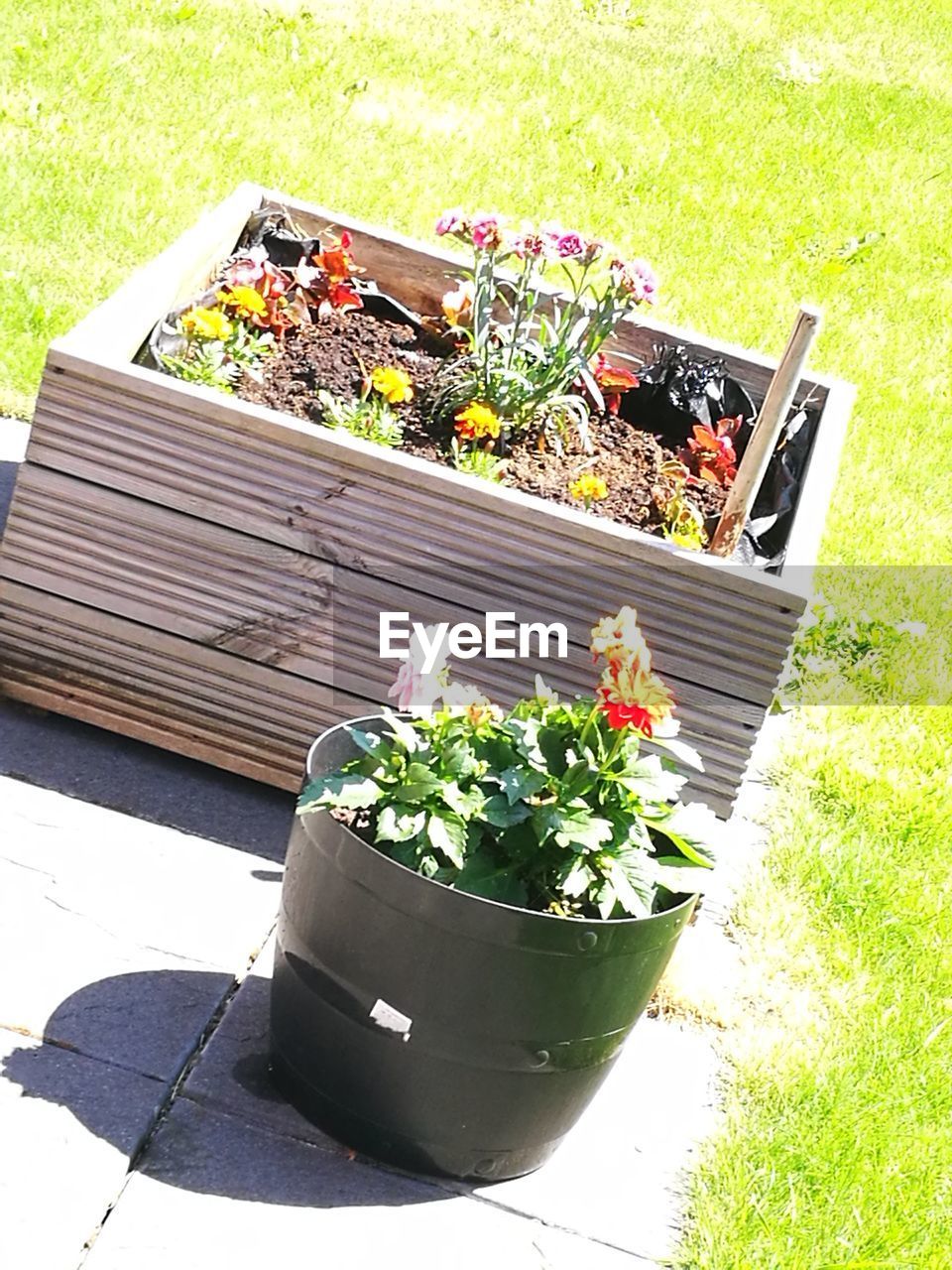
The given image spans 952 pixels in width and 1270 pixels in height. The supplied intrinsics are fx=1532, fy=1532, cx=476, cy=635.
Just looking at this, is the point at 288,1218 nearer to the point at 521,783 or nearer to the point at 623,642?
the point at 521,783

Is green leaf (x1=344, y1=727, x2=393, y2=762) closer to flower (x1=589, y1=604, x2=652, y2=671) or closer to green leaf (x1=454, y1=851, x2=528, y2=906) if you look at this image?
green leaf (x1=454, y1=851, x2=528, y2=906)

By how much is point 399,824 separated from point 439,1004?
0.25m

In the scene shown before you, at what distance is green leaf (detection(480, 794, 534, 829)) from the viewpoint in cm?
206

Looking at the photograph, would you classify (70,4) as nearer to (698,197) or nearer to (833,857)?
(698,197)

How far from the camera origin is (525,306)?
3.73m

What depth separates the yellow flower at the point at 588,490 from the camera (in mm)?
3213

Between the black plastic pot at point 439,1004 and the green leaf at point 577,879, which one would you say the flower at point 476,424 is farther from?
the green leaf at point 577,879

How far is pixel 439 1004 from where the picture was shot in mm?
2045

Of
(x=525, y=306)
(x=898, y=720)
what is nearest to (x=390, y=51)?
(x=525, y=306)

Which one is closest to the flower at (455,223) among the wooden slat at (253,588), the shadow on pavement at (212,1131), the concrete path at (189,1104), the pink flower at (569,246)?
the pink flower at (569,246)

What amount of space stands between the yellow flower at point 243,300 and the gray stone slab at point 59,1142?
1752mm

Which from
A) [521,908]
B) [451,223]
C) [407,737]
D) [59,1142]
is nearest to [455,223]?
[451,223]

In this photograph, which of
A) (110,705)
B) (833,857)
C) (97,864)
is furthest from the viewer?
(833,857)

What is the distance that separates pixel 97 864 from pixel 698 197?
509 cm
